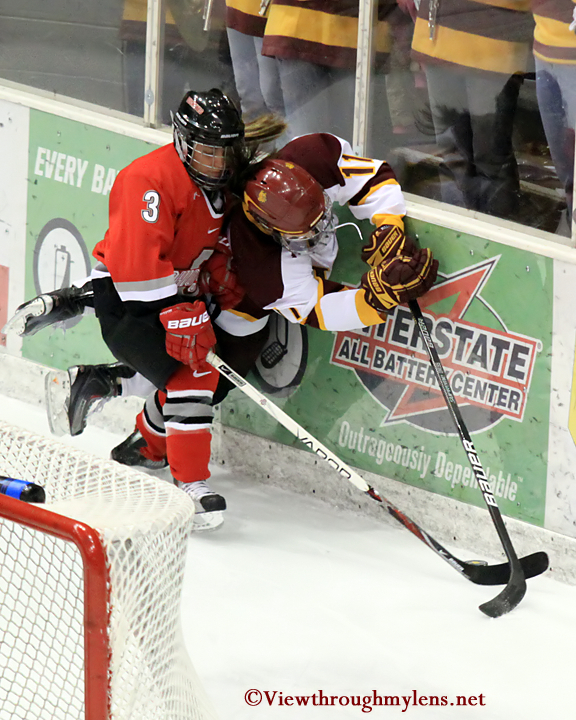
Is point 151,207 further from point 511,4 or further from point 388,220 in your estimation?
point 511,4

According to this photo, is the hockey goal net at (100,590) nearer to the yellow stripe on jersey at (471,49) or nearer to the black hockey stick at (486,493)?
the black hockey stick at (486,493)

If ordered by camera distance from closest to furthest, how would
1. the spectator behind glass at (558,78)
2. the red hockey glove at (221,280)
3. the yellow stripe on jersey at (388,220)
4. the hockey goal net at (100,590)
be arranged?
the hockey goal net at (100,590) → the spectator behind glass at (558,78) → the yellow stripe on jersey at (388,220) → the red hockey glove at (221,280)

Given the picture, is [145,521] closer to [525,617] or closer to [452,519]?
[525,617]

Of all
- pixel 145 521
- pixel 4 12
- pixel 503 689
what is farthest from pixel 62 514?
pixel 4 12

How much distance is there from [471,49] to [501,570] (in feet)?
4.80

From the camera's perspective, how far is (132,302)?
3.11 m

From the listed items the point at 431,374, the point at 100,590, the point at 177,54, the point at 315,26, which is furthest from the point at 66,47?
the point at 100,590

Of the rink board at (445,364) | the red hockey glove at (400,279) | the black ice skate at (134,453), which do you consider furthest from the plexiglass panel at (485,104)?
the black ice skate at (134,453)

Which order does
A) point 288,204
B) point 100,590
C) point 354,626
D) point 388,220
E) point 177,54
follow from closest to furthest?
1. point 100,590
2. point 354,626
3. point 288,204
4. point 388,220
5. point 177,54

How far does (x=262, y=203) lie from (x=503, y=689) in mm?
1434

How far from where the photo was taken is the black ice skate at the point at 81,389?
3.59 meters

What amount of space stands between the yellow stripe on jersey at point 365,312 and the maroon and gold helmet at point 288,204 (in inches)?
8.1

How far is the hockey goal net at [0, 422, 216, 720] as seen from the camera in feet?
5.70

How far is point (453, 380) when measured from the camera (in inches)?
124
